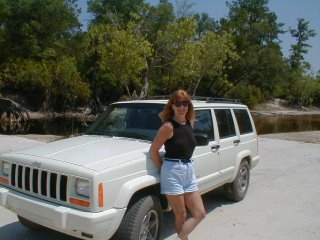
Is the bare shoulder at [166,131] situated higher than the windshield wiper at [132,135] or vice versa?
the bare shoulder at [166,131]

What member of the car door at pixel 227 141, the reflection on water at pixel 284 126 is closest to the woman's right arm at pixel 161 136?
the car door at pixel 227 141

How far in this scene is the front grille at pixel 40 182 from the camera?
4167 millimetres

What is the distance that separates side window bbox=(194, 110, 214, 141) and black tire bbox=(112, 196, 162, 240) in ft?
5.17

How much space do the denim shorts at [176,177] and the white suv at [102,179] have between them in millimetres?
258

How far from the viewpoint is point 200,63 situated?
32781 mm

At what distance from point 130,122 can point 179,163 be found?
158 cm

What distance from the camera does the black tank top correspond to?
4363 millimetres

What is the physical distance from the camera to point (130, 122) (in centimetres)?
573

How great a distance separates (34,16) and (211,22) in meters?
27.4

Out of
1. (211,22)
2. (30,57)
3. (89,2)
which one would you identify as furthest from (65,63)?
(211,22)

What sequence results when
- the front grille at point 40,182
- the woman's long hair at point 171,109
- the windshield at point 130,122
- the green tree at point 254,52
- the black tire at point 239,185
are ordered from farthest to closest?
the green tree at point 254,52
the black tire at point 239,185
the windshield at point 130,122
the woman's long hair at point 171,109
the front grille at point 40,182

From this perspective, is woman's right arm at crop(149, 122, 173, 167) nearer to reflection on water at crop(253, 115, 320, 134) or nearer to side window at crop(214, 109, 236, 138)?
side window at crop(214, 109, 236, 138)

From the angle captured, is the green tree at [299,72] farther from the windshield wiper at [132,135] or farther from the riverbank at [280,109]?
the windshield wiper at [132,135]

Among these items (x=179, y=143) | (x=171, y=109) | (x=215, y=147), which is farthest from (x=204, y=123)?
(x=179, y=143)
